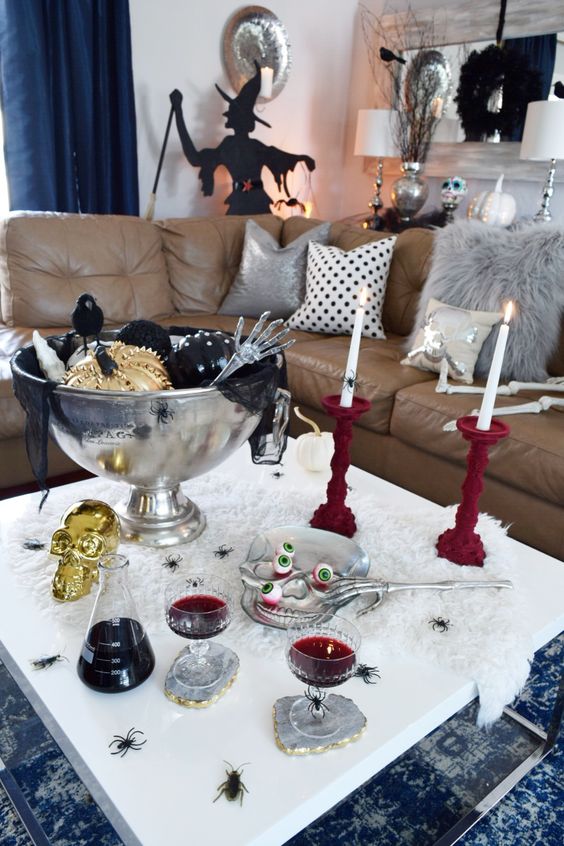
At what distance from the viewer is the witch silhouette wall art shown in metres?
3.25

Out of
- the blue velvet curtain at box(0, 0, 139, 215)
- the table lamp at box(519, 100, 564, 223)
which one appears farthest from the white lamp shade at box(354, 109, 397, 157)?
the blue velvet curtain at box(0, 0, 139, 215)

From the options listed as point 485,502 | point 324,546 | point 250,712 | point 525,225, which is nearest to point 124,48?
point 525,225

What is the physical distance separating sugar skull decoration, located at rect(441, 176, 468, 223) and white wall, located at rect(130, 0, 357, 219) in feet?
3.40

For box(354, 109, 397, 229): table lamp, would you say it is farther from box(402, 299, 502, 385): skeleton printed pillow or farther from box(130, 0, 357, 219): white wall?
box(402, 299, 502, 385): skeleton printed pillow

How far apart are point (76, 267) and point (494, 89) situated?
2.23 meters

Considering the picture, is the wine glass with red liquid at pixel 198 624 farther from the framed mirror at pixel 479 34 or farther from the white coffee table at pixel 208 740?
the framed mirror at pixel 479 34

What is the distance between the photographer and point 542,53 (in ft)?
9.98

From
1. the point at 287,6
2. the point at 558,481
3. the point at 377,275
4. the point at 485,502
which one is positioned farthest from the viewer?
the point at 287,6

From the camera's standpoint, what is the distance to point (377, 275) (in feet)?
8.32

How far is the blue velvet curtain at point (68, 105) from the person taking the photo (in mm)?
2750

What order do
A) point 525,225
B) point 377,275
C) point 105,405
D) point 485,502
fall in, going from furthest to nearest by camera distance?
point 377,275 < point 525,225 < point 485,502 < point 105,405

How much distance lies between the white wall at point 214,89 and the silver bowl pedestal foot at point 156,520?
2.70m

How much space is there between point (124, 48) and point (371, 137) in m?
1.24

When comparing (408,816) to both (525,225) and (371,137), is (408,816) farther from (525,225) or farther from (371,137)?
(371,137)
